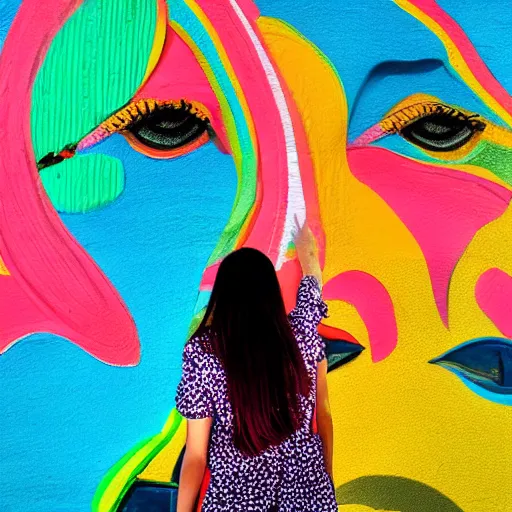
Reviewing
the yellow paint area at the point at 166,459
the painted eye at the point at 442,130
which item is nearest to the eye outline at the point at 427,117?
the painted eye at the point at 442,130

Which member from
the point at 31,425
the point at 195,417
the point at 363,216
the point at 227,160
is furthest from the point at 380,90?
the point at 31,425

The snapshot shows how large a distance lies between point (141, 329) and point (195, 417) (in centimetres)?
82

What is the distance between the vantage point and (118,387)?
269 cm

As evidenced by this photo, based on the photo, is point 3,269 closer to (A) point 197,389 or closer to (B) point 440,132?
(A) point 197,389

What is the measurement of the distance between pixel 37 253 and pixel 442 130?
1788mm

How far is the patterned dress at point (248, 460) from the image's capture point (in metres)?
1.94

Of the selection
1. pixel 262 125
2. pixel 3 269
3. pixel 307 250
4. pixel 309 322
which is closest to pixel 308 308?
pixel 309 322

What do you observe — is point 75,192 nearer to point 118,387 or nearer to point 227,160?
point 227,160

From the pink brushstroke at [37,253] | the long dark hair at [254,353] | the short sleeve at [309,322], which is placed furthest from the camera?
the pink brushstroke at [37,253]

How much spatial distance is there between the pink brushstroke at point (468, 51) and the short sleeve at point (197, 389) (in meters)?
1.76

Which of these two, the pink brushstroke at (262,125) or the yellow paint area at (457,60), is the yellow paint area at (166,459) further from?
the yellow paint area at (457,60)

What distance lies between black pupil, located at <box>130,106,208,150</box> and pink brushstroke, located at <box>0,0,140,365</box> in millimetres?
465

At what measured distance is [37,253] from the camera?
266cm

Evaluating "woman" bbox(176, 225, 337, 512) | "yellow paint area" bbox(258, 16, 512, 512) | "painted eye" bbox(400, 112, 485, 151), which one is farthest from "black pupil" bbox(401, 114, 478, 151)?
"woman" bbox(176, 225, 337, 512)
